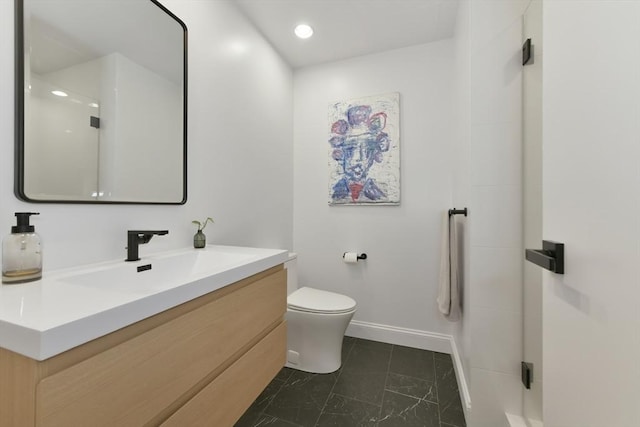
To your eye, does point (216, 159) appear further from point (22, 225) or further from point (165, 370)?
point (165, 370)

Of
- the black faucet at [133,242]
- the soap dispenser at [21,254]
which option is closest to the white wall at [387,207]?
the black faucet at [133,242]

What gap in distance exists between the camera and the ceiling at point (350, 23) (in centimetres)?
166

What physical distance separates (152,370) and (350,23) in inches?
85.6

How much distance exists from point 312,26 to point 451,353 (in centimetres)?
258

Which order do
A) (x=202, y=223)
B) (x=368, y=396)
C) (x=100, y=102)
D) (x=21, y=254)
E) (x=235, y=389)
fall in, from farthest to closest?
(x=368, y=396), (x=202, y=223), (x=100, y=102), (x=235, y=389), (x=21, y=254)

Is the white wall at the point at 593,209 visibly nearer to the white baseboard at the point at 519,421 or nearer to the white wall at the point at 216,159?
the white baseboard at the point at 519,421

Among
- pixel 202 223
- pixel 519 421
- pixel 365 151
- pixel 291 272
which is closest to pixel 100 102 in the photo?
pixel 202 223

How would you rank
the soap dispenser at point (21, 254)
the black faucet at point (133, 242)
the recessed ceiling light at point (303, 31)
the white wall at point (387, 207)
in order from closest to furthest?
the soap dispenser at point (21, 254) → the black faucet at point (133, 242) → the recessed ceiling light at point (303, 31) → the white wall at point (387, 207)

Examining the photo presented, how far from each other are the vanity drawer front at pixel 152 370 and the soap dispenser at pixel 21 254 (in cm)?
43

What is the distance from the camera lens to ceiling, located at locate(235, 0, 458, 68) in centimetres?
166

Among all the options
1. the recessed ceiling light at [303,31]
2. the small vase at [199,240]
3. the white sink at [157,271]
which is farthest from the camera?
the recessed ceiling light at [303,31]

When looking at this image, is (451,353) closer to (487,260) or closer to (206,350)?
(487,260)

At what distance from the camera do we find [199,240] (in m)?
1.29

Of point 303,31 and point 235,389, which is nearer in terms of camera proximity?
point 235,389
